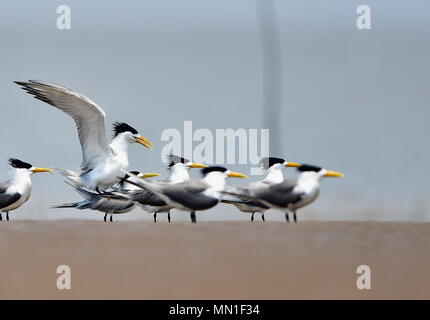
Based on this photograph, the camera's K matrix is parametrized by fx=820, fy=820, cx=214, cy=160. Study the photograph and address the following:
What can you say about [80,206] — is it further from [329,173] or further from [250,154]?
[329,173]

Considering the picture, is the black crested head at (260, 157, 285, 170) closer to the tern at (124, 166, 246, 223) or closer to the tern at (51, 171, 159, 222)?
the tern at (124, 166, 246, 223)

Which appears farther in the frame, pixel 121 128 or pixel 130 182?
pixel 121 128

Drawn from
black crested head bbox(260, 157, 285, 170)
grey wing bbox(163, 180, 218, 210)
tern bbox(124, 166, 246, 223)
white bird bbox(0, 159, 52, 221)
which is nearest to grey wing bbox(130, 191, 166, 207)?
tern bbox(124, 166, 246, 223)

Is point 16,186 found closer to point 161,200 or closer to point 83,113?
point 83,113

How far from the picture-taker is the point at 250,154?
9766 millimetres

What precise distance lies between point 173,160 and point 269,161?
1336mm

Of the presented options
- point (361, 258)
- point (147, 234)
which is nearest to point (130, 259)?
point (147, 234)

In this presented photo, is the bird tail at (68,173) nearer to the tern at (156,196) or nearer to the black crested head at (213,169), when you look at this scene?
the tern at (156,196)

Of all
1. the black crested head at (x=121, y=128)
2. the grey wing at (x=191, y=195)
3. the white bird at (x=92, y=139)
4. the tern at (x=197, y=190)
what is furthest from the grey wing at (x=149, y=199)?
the grey wing at (x=191, y=195)

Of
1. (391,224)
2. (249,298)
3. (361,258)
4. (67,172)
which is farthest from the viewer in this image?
(67,172)

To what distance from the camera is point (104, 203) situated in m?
10.8

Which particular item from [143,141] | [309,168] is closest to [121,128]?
[143,141]

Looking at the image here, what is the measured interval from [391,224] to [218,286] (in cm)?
319

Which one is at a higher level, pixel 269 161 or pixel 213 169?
pixel 269 161
